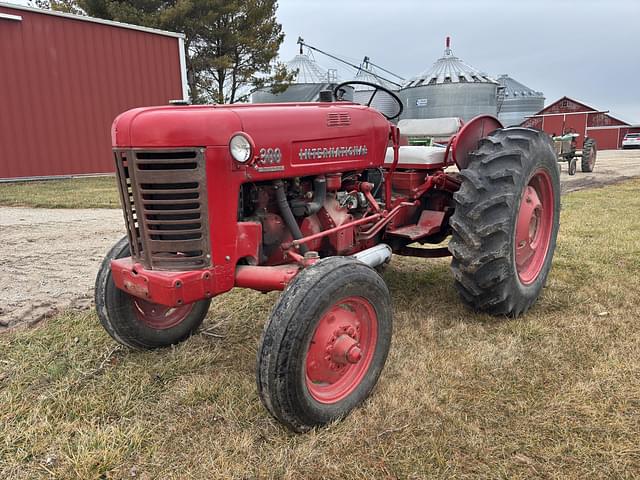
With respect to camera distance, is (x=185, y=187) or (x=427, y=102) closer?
(x=185, y=187)

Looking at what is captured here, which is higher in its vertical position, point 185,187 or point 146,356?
point 185,187

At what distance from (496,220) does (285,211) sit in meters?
1.31

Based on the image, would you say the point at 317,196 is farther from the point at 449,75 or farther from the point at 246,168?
the point at 449,75

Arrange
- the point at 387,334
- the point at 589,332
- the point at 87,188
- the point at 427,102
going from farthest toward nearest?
1. the point at 427,102
2. the point at 87,188
3. the point at 589,332
4. the point at 387,334

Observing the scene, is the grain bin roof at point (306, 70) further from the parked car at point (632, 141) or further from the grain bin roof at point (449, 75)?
the parked car at point (632, 141)

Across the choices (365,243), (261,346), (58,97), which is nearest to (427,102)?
(58,97)

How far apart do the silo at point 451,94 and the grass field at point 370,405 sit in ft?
→ 58.4

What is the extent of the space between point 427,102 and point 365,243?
19044mm

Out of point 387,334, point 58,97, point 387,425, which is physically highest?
point 58,97

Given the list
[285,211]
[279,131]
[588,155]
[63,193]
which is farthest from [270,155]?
[588,155]

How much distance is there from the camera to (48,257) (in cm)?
493

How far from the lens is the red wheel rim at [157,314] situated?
275 centimetres

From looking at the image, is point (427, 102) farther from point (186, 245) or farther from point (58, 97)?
point (186, 245)

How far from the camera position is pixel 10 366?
266cm
